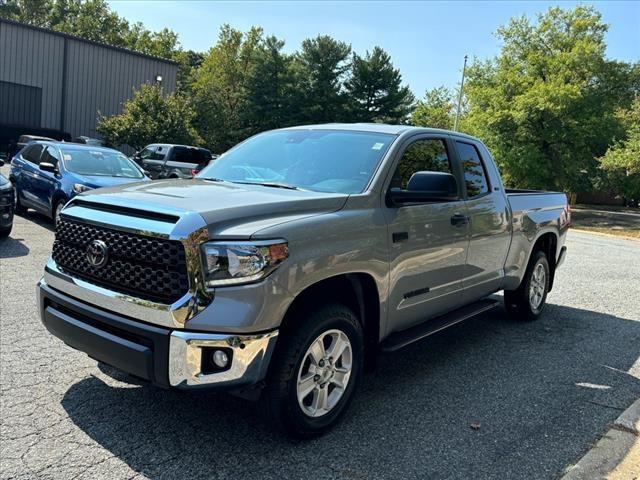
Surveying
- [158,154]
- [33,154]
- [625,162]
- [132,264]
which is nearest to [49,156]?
[33,154]

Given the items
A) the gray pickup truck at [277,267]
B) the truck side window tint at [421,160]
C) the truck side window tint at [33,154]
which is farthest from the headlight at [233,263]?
the truck side window tint at [33,154]

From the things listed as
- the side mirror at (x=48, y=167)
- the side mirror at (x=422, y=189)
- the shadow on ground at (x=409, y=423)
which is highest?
the side mirror at (x=422, y=189)

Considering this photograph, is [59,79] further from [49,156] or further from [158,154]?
[49,156]

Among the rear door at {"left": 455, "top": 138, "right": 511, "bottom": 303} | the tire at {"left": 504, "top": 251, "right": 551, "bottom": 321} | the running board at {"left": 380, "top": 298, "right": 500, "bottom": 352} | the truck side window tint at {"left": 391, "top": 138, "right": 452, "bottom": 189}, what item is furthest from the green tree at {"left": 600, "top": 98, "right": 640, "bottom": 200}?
the truck side window tint at {"left": 391, "top": 138, "right": 452, "bottom": 189}

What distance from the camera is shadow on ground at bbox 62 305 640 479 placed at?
313 cm

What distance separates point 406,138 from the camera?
4.29 m

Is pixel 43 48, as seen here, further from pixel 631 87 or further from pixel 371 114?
pixel 631 87

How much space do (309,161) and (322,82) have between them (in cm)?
4334

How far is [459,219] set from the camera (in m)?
4.57

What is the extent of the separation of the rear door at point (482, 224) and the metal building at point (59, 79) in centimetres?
3051

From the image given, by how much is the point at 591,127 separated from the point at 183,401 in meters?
28.0

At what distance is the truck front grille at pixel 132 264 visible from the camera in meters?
2.89

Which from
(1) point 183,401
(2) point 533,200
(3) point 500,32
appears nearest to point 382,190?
(1) point 183,401

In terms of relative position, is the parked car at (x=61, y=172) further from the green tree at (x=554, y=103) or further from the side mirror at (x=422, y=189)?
the green tree at (x=554, y=103)
